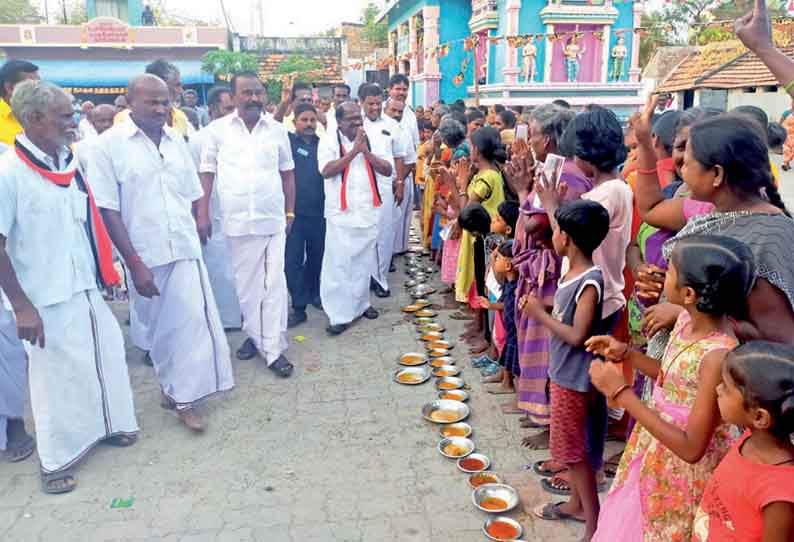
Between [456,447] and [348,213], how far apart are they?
2.55 metres

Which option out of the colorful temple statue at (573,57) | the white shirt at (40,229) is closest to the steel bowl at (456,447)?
the white shirt at (40,229)

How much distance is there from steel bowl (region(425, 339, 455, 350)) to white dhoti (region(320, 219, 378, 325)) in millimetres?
832

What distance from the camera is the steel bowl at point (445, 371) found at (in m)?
4.55

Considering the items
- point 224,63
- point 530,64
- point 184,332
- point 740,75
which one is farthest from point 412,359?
point 224,63

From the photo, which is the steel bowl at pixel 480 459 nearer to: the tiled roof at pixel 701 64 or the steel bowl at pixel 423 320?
the steel bowl at pixel 423 320

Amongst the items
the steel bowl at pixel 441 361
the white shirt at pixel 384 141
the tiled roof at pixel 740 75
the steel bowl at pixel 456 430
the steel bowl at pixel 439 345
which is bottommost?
the steel bowl at pixel 456 430

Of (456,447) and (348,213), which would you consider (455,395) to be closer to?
(456,447)

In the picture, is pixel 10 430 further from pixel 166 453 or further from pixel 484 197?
pixel 484 197

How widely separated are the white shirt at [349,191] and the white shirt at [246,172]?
0.76 metres

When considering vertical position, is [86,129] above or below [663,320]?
above

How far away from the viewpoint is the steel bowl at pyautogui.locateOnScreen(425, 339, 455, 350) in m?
5.02

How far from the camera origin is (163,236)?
149 inches

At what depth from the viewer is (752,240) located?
1.91 m

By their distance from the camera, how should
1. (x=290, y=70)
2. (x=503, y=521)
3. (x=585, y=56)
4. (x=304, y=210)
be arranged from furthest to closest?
1. (x=290, y=70)
2. (x=585, y=56)
3. (x=304, y=210)
4. (x=503, y=521)
